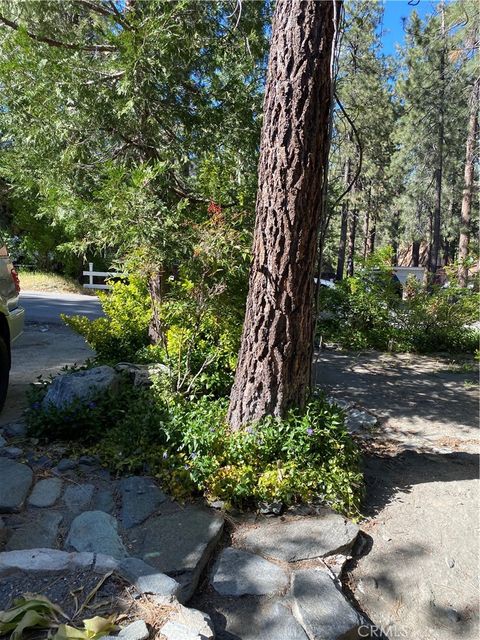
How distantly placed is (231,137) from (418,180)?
21.5 metres

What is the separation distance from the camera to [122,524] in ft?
9.06

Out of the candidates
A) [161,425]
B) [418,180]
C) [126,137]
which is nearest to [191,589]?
[161,425]

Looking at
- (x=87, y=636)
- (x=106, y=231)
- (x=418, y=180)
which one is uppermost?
(x=418, y=180)

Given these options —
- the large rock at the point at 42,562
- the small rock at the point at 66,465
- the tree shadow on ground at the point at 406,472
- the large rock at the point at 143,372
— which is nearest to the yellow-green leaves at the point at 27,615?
the large rock at the point at 42,562

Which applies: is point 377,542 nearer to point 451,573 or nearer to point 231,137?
point 451,573

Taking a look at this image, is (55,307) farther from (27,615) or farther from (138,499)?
(27,615)

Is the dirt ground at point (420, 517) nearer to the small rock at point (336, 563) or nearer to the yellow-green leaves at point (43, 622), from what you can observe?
the small rock at point (336, 563)

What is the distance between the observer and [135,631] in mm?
1741

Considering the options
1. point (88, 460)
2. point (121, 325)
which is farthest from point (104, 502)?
point (121, 325)

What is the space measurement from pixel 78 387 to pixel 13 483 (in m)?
0.99

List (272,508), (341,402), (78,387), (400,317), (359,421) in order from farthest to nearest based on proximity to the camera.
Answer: (400,317) < (341,402) < (359,421) < (78,387) < (272,508)

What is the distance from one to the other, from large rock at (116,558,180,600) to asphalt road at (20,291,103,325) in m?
7.78

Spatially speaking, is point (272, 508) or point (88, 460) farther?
point (88, 460)

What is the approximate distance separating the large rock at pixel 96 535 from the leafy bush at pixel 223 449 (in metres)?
0.46
